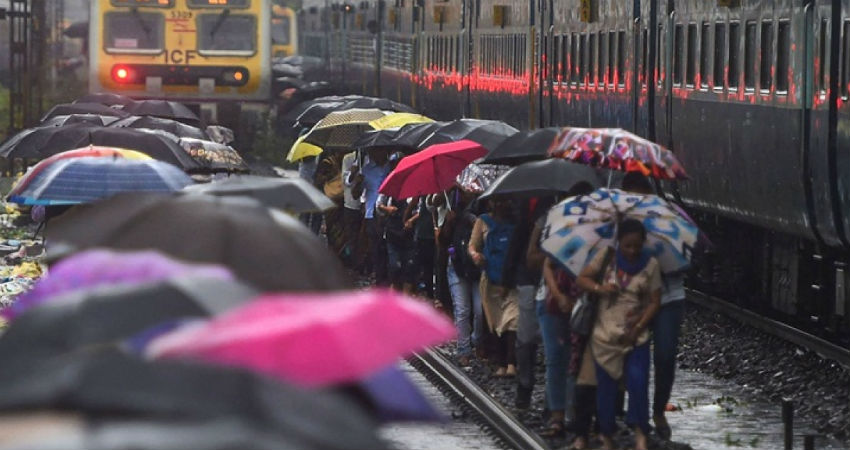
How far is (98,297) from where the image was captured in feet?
13.2

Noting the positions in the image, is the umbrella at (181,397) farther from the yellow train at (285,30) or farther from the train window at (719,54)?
the yellow train at (285,30)

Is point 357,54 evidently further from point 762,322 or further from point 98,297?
point 98,297

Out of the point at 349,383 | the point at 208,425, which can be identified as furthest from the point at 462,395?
the point at 208,425

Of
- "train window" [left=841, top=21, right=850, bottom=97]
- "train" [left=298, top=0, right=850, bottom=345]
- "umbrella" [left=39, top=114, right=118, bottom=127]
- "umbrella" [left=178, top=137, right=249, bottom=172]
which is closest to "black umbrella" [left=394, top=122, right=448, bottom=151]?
"umbrella" [left=178, top=137, right=249, bottom=172]

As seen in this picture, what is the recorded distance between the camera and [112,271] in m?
4.45

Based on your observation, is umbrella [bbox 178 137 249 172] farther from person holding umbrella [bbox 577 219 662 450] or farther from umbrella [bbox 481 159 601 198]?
person holding umbrella [bbox 577 219 662 450]

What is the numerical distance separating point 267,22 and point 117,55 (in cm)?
230

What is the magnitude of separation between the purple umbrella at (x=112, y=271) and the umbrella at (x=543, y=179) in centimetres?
675

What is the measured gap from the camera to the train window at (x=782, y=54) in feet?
46.6

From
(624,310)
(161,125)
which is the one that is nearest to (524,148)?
(624,310)

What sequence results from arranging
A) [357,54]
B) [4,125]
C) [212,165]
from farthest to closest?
[357,54] → [4,125] → [212,165]

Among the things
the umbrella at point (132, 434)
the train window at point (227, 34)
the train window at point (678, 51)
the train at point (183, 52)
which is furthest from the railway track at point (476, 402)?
the train window at point (227, 34)

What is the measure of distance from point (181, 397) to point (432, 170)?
11.1m

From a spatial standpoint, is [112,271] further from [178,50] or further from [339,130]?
[178,50]
